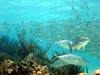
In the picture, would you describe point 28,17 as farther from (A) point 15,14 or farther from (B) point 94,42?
(B) point 94,42

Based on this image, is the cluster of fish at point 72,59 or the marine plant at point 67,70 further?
the marine plant at point 67,70

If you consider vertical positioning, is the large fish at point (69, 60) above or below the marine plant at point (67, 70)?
above

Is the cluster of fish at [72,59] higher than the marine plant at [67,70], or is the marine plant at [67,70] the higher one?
the cluster of fish at [72,59]

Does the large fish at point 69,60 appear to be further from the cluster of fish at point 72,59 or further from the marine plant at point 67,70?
the marine plant at point 67,70

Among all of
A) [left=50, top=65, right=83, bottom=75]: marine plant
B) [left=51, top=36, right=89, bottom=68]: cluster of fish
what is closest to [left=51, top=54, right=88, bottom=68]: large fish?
[left=51, top=36, right=89, bottom=68]: cluster of fish

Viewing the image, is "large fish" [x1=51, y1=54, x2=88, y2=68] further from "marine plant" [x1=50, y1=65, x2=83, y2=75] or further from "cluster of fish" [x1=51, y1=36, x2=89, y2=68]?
"marine plant" [x1=50, y1=65, x2=83, y2=75]

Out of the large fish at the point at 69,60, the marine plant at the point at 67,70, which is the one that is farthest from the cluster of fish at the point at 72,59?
the marine plant at the point at 67,70

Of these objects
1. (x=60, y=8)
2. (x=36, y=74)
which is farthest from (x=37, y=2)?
(x=36, y=74)

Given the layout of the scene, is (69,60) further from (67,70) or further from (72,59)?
(67,70)

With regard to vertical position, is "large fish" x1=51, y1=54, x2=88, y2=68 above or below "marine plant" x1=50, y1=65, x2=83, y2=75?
above

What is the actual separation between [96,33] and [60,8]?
Answer: 7715 mm

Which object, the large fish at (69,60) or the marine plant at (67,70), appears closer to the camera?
the large fish at (69,60)

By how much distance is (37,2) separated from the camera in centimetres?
3023

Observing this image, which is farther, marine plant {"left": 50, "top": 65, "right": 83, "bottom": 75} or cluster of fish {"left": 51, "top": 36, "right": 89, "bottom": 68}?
marine plant {"left": 50, "top": 65, "right": 83, "bottom": 75}
